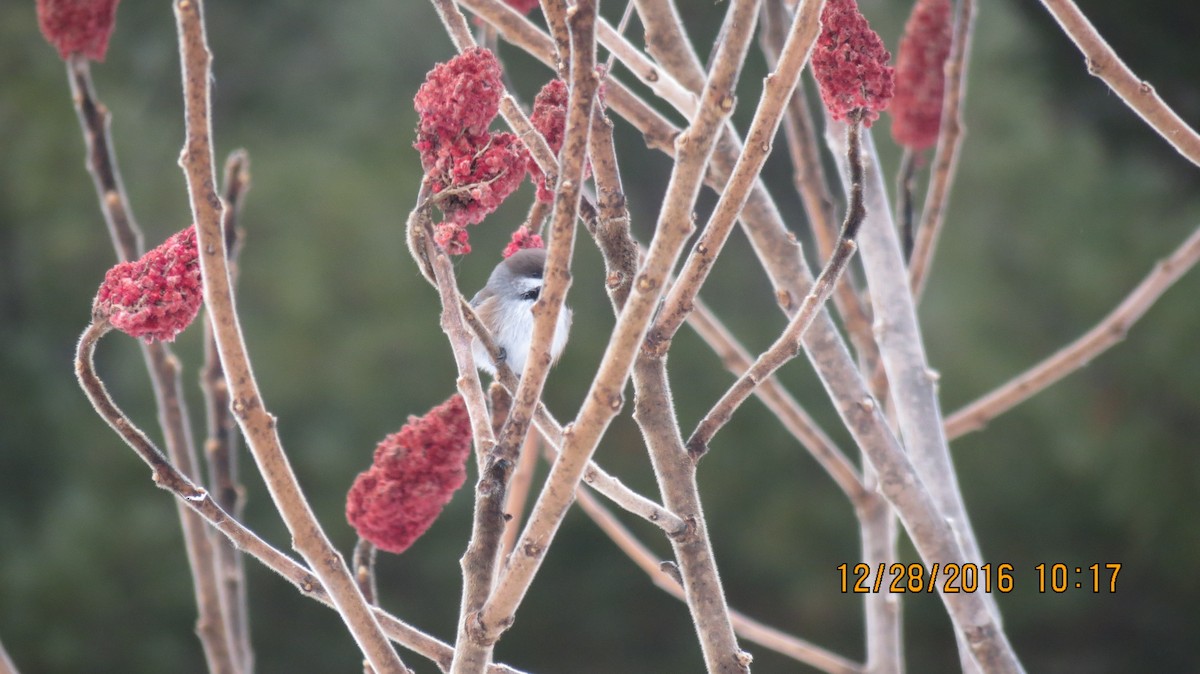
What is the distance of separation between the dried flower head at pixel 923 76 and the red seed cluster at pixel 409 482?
2.12ft

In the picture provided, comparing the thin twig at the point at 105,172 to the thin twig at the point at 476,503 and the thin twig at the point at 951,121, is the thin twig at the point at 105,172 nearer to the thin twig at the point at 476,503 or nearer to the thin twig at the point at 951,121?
the thin twig at the point at 476,503

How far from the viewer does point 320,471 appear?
12.4ft

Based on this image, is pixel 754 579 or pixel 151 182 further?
pixel 754 579

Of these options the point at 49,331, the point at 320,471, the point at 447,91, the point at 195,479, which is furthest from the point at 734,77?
the point at 49,331

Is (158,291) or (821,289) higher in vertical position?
(821,289)

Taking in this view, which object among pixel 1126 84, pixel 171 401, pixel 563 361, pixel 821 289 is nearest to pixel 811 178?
pixel 1126 84

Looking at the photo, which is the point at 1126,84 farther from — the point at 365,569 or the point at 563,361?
the point at 563,361

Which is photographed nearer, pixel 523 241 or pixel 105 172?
pixel 523 241

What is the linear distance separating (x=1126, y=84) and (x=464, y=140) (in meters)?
0.46

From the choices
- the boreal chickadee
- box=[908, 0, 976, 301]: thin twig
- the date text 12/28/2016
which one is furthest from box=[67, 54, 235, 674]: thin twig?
the boreal chickadee

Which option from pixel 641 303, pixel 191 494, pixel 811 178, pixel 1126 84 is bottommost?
pixel 191 494

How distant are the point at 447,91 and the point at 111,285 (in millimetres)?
209

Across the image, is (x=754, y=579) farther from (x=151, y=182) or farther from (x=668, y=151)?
(x=668, y=151)

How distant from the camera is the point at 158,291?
638 millimetres
